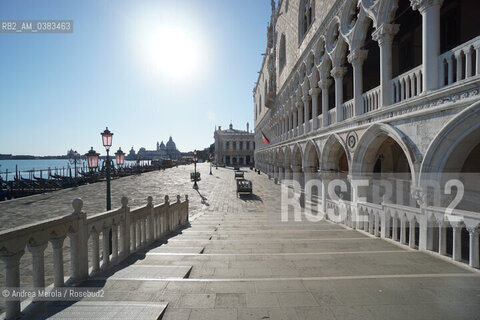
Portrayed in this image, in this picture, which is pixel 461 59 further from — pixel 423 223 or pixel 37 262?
pixel 37 262

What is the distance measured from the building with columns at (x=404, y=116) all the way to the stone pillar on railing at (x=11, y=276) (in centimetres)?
675

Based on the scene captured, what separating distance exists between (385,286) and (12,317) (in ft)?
15.4

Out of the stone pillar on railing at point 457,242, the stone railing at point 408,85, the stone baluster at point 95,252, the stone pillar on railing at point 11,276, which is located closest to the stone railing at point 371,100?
the stone railing at point 408,85

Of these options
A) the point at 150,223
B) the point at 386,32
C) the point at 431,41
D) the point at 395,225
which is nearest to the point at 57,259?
the point at 150,223

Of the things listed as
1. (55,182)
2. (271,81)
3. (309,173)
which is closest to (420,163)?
(309,173)

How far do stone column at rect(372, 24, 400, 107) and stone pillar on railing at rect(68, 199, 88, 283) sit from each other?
27.9ft

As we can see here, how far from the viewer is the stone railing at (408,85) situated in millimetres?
5777

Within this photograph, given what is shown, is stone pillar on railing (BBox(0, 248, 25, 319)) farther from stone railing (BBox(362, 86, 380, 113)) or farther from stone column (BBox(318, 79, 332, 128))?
stone column (BBox(318, 79, 332, 128))

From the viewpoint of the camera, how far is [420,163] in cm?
555

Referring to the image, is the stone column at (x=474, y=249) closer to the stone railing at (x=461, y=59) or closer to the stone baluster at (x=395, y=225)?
the stone baluster at (x=395, y=225)

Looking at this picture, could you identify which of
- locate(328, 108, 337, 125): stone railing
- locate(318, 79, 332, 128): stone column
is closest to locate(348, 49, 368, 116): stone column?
locate(328, 108, 337, 125): stone railing

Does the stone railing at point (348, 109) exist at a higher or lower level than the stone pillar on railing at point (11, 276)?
higher

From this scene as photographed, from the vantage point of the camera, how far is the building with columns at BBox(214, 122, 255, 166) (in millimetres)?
80750

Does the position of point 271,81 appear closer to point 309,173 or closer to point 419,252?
point 309,173
